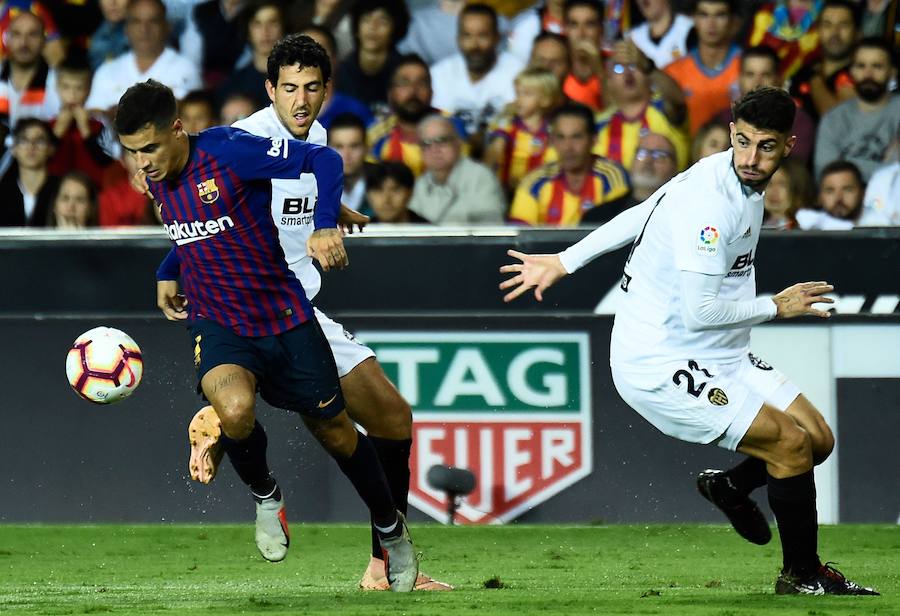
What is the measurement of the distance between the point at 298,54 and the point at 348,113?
3.00m

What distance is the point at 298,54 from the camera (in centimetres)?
596

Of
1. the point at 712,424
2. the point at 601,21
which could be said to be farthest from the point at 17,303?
the point at 712,424

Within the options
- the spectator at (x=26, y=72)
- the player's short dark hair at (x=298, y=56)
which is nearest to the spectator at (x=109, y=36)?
the spectator at (x=26, y=72)

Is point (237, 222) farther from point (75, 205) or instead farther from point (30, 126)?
point (30, 126)

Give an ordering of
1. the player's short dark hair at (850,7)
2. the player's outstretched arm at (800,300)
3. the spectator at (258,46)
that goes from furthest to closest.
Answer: the spectator at (258,46) → the player's short dark hair at (850,7) → the player's outstretched arm at (800,300)

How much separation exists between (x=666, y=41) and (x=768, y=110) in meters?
3.84

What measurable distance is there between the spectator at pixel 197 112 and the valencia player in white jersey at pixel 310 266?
3001 mm

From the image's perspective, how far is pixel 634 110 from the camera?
28.7 ft

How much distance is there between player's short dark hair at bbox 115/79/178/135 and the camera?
205 inches

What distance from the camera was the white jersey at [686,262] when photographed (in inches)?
212

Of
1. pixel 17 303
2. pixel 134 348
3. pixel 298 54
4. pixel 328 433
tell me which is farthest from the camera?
pixel 17 303

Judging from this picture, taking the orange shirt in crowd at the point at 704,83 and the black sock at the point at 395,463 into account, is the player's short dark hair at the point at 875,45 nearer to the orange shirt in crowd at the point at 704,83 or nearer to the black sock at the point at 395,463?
the orange shirt in crowd at the point at 704,83

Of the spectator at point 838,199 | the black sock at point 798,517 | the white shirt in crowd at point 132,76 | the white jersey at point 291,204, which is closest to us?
the black sock at point 798,517

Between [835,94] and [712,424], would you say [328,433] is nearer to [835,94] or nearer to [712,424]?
[712,424]
